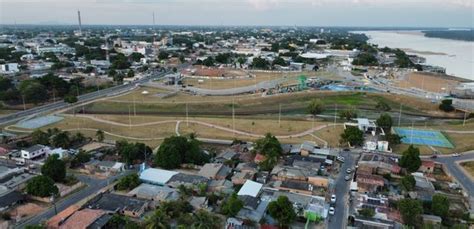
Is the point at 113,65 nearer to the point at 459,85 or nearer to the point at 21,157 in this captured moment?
the point at 21,157

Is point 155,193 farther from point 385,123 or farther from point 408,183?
point 385,123

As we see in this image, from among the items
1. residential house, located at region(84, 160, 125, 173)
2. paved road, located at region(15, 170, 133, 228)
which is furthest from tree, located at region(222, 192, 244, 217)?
residential house, located at region(84, 160, 125, 173)

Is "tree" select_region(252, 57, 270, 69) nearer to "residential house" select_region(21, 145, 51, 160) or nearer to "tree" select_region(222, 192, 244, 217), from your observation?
"residential house" select_region(21, 145, 51, 160)

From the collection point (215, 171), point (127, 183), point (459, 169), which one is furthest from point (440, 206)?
point (127, 183)

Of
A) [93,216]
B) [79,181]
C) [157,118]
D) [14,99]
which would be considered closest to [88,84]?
[14,99]

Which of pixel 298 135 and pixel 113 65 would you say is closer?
pixel 298 135

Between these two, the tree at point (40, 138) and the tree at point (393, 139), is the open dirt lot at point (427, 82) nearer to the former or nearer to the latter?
the tree at point (393, 139)

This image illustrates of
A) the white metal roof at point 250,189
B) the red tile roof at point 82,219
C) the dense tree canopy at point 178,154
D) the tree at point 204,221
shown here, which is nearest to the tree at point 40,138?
the dense tree canopy at point 178,154
